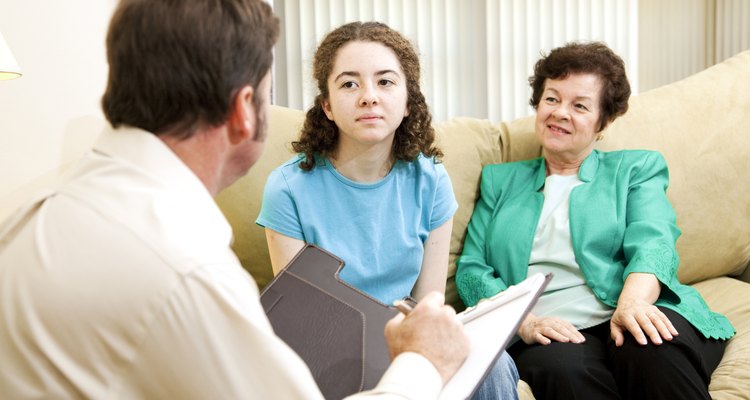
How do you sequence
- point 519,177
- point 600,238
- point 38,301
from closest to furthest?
1. point 38,301
2. point 600,238
3. point 519,177

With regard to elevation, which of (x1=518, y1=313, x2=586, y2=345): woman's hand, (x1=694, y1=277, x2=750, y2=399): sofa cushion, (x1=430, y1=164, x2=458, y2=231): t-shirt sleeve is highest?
(x1=430, y1=164, x2=458, y2=231): t-shirt sleeve

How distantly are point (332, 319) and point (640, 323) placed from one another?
0.79m

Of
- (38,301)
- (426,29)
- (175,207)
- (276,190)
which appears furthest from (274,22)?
(426,29)

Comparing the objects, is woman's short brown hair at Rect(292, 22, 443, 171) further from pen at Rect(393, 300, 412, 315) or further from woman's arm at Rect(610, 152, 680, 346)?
pen at Rect(393, 300, 412, 315)

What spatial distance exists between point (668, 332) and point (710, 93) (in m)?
0.92

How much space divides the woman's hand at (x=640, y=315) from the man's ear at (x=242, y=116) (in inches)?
42.7

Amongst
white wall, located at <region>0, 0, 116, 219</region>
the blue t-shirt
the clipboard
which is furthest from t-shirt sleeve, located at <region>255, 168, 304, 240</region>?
white wall, located at <region>0, 0, 116, 219</region>

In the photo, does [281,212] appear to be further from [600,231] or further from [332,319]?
[600,231]

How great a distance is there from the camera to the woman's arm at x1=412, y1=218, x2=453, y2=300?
1.76 m

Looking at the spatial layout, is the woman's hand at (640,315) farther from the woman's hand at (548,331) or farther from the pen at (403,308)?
the pen at (403,308)

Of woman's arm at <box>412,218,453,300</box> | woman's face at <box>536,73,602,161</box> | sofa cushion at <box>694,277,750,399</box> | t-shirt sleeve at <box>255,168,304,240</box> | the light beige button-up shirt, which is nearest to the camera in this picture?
the light beige button-up shirt

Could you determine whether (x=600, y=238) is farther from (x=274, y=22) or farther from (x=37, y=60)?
(x=37, y=60)

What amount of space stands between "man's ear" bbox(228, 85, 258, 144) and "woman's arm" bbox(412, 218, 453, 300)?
38.3 inches

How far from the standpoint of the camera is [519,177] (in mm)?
2037
